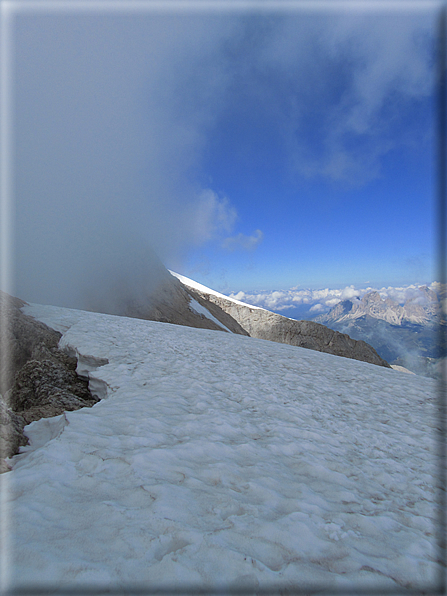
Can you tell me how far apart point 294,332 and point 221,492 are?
4985 cm

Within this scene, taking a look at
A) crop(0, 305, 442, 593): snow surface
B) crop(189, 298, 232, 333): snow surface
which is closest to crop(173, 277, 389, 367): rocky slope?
crop(189, 298, 232, 333): snow surface

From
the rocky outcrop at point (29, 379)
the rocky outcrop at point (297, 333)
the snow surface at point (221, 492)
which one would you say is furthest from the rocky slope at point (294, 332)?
the snow surface at point (221, 492)

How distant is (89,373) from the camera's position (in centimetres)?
744

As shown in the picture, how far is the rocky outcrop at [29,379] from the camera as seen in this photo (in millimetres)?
4422

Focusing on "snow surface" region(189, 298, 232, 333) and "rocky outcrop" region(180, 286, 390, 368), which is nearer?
"rocky outcrop" region(180, 286, 390, 368)

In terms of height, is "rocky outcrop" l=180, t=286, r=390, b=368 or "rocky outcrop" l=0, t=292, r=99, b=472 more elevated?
"rocky outcrop" l=0, t=292, r=99, b=472

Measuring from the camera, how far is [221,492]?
3424 millimetres

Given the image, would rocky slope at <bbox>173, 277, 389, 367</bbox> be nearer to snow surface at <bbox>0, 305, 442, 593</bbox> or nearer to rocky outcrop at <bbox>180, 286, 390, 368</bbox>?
rocky outcrop at <bbox>180, 286, 390, 368</bbox>

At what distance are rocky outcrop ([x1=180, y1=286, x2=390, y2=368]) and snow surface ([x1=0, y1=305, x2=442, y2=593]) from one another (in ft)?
141

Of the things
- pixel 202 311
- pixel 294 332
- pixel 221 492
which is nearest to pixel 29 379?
pixel 221 492

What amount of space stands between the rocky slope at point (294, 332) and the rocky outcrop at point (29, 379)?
42.1m

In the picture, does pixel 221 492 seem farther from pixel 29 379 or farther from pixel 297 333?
pixel 297 333

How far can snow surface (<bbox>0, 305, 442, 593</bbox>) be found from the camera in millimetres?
2285

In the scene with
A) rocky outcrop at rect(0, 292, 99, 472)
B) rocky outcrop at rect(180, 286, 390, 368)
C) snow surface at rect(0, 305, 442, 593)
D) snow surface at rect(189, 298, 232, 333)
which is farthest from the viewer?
snow surface at rect(189, 298, 232, 333)
